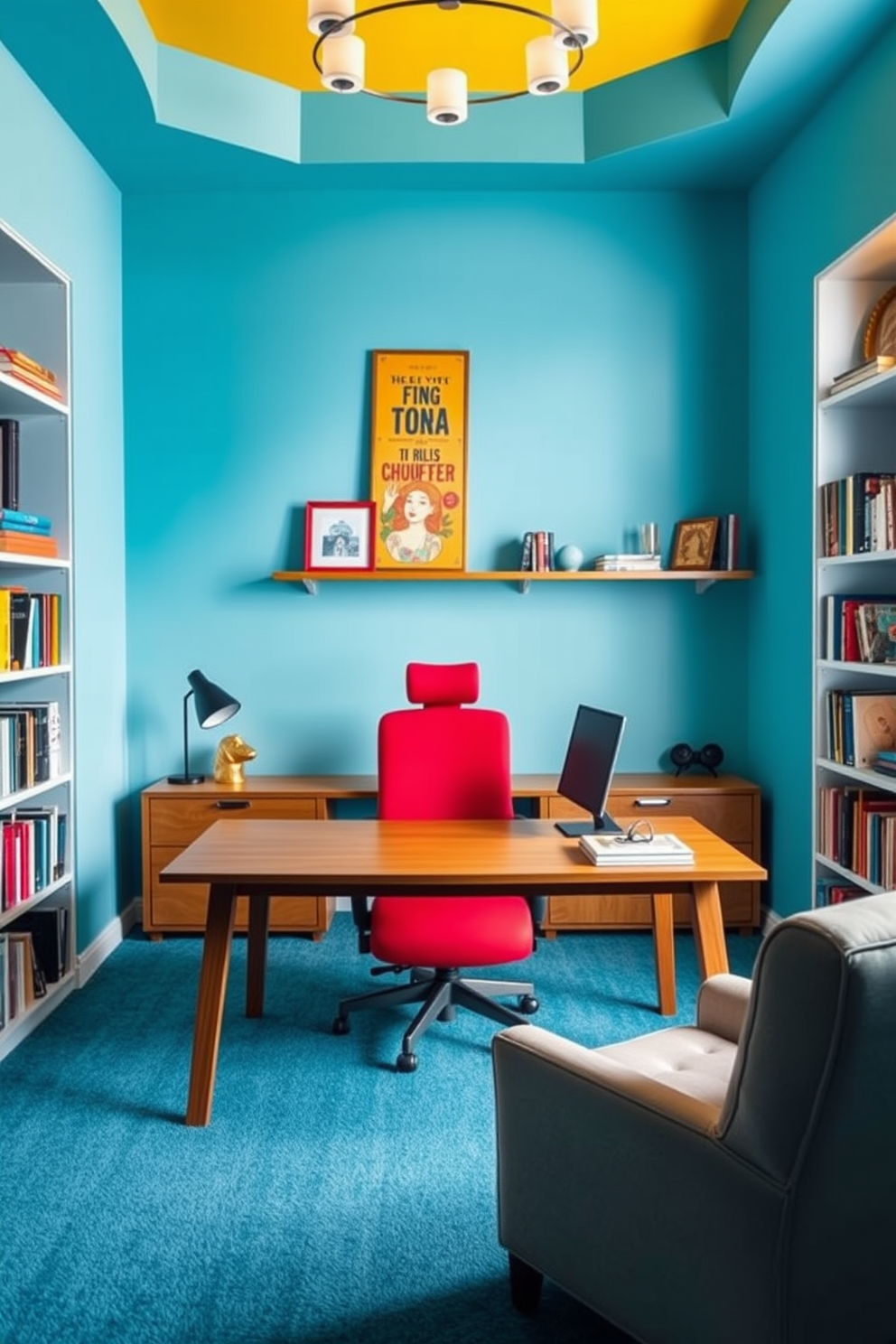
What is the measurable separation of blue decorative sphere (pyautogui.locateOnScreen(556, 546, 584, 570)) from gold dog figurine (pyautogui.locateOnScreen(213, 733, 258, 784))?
5.11 feet

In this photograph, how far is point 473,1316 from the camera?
2.02 metres

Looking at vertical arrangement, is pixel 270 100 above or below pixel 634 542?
above

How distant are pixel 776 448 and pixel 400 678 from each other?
6.12 ft

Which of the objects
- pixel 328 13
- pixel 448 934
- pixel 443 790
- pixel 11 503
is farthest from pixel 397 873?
pixel 328 13

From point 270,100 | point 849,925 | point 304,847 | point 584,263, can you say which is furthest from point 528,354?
point 849,925

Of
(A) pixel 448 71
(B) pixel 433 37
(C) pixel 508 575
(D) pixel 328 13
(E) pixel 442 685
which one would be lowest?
(E) pixel 442 685

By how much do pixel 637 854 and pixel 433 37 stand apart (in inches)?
121

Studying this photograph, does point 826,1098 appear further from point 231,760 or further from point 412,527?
point 412,527

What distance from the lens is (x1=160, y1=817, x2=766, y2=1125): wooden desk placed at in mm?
2697

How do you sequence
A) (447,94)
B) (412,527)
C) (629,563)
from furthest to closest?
(412,527) → (629,563) → (447,94)

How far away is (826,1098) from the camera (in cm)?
142

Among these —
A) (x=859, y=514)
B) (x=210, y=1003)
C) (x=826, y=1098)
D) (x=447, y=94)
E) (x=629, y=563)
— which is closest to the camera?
(x=826, y=1098)

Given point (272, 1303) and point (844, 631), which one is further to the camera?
point (844, 631)

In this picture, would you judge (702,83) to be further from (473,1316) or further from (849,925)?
(473,1316)
